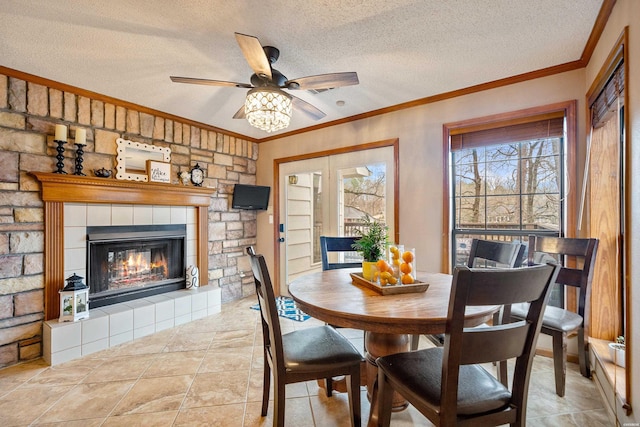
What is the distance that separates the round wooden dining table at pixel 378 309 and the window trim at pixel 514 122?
3.39 feet

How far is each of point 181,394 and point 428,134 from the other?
10.1 feet

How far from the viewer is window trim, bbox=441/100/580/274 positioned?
2.34 metres

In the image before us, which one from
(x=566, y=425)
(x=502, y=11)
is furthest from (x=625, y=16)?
(x=566, y=425)

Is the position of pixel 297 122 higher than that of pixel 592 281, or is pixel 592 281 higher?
A: pixel 297 122

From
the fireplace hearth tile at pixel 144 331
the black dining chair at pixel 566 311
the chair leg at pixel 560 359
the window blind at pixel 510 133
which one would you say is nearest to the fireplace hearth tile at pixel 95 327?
the fireplace hearth tile at pixel 144 331

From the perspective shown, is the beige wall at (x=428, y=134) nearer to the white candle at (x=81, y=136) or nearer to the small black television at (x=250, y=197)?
the small black television at (x=250, y=197)

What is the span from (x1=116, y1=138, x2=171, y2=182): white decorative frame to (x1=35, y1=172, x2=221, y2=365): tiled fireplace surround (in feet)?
1.05

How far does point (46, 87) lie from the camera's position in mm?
2627

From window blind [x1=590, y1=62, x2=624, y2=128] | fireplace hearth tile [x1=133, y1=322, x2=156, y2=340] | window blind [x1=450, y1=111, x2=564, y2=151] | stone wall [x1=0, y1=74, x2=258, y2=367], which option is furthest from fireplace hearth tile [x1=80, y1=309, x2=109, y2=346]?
window blind [x1=590, y1=62, x2=624, y2=128]

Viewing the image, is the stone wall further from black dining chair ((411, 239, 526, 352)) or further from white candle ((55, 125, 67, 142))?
black dining chair ((411, 239, 526, 352))

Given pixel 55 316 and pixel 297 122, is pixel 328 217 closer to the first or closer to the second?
pixel 297 122

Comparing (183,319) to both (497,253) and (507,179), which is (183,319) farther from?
(507,179)

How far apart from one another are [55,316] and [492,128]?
4.27 m

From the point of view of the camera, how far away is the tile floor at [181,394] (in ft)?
5.76
